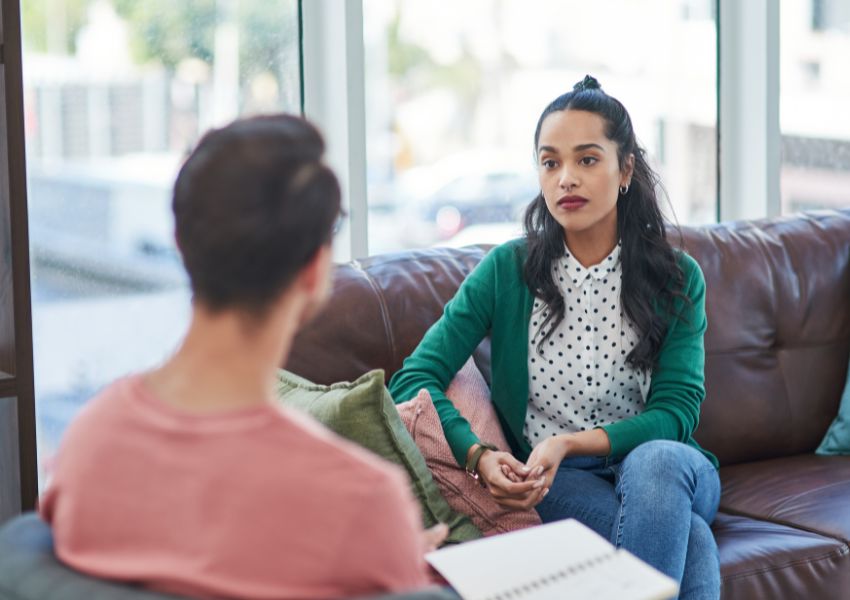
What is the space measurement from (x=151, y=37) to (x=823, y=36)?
2.16m

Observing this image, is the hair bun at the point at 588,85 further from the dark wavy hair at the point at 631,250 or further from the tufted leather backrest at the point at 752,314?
the tufted leather backrest at the point at 752,314

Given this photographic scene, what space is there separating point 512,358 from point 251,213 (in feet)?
4.64

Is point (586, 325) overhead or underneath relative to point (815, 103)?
underneath

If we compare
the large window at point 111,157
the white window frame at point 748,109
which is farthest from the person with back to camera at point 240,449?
the white window frame at point 748,109

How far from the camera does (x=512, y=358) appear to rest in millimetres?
2402

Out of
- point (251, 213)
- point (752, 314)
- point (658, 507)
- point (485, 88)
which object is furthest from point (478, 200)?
point (251, 213)

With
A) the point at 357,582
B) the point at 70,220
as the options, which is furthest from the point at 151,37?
the point at 357,582

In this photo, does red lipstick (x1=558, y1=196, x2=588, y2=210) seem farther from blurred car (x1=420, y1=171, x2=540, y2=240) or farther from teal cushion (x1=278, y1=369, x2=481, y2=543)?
blurred car (x1=420, y1=171, x2=540, y2=240)

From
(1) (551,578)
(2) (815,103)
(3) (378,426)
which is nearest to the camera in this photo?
(1) (551,578)

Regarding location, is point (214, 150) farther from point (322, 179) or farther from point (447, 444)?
point (447, 444)

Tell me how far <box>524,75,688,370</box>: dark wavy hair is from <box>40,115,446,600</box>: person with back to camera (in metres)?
1.34

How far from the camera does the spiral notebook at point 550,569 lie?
4.39 feet

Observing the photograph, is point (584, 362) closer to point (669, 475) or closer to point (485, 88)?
point (669, 475)

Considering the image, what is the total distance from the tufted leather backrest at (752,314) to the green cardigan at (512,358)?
15cm
